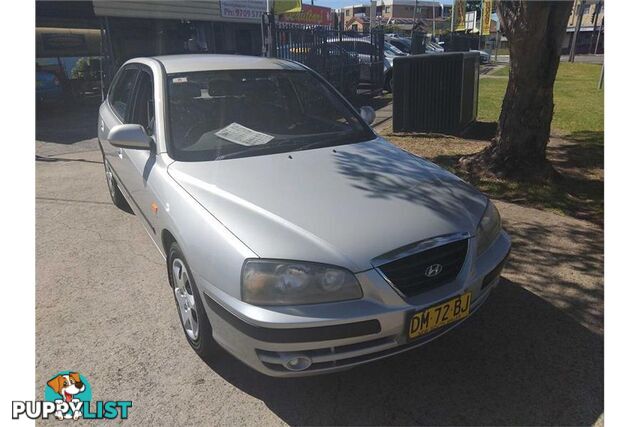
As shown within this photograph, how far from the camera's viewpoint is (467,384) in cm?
254

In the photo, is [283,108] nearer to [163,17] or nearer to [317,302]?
[317,302]

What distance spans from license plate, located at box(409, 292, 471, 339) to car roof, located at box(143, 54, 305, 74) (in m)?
2.45

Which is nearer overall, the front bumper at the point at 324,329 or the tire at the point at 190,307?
the front bumper at the point at 324,329

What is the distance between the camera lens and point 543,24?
194 inches

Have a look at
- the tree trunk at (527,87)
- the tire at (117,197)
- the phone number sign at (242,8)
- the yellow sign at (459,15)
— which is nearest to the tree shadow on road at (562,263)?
the tree trunk at (527,87)

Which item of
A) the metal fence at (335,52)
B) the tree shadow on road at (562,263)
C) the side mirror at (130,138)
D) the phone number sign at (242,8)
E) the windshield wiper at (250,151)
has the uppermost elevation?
the phone number sign at (242,8)

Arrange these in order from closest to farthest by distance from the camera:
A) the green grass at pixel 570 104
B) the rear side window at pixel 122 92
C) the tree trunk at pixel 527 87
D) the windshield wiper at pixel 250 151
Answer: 1. the windshield wiper at pixel 250 151
2. the rear side window at pixel 122 92
3. the tree trunk at pixel 527 87
4. the green grass at pixel 570 104

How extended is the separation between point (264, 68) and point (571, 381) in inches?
119

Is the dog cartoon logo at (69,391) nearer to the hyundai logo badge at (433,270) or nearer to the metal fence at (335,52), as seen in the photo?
the hyundai logo badge at (433,270)

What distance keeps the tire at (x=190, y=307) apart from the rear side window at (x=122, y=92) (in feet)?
6.46

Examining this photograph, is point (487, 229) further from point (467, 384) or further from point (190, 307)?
point (190, 307)

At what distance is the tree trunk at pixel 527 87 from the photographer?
195 inches

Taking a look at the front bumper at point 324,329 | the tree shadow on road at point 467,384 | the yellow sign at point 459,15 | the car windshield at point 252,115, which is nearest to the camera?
the front bumper at point 324,329

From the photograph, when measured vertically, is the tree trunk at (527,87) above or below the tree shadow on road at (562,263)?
above
